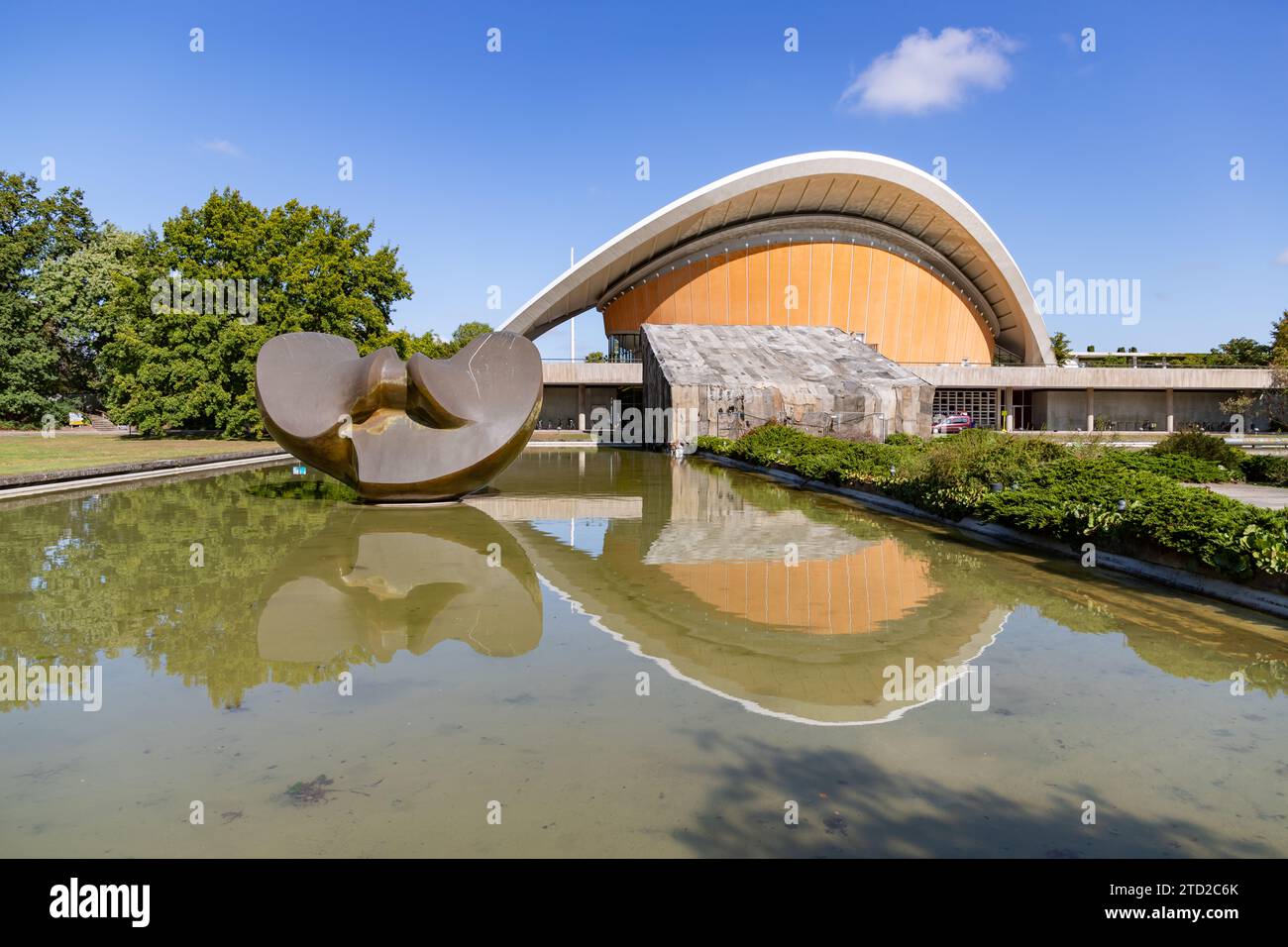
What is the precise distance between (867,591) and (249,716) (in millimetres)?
4744

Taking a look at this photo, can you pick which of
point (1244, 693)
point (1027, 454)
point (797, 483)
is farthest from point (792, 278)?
point (1244, 693)

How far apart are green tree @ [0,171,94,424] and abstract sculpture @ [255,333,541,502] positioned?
29304 mm

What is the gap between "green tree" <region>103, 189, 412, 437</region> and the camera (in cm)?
2628

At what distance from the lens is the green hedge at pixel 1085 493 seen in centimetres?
673

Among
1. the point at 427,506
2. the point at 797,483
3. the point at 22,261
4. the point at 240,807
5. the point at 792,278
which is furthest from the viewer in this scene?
the point at 792,278

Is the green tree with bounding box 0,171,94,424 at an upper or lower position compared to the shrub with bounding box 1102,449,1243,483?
upper

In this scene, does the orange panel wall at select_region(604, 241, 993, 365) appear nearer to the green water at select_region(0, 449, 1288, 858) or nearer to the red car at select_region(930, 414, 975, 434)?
the red car at select_region(930, 414, 975, 434)

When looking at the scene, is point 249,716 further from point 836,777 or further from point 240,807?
point 836,777

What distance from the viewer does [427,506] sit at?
12422 mm

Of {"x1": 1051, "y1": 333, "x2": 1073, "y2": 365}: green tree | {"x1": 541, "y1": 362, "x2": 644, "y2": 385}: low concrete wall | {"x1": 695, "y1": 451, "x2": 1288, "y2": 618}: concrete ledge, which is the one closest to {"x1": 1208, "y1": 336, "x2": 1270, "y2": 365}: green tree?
{"x1": 1051, "y1": 333, "x2": 1073, "y2": 365}: green tree

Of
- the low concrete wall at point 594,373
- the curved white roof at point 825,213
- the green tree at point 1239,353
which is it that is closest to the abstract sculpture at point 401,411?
the low concrete wall at point 594,373

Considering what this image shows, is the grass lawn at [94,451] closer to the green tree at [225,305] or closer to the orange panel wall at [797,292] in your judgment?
the green tree at [225,305]

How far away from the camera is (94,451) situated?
74.4 feet

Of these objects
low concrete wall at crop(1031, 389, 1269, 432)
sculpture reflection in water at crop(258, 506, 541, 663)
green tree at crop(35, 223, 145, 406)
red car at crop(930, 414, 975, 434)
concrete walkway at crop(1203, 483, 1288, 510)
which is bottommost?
sculpture reflection in water at crop(258, 506, 541, 663)
